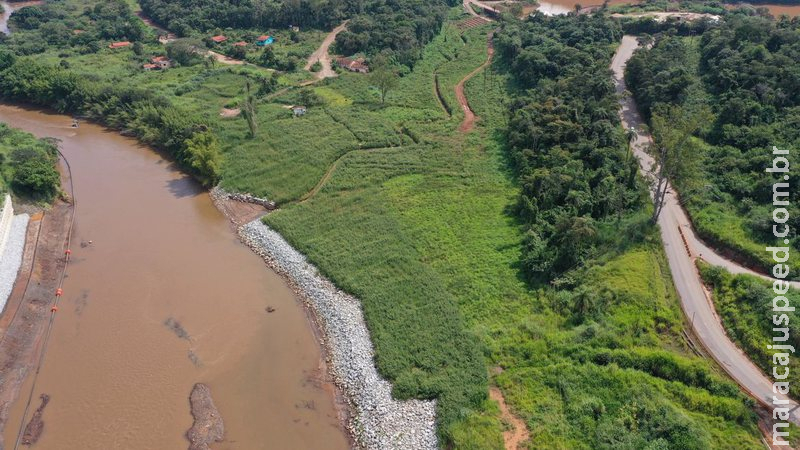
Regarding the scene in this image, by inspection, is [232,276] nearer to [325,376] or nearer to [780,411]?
[325,376]

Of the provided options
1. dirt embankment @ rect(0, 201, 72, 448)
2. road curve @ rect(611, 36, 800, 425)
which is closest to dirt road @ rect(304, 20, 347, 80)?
dirt embankment @ rect(0, 201, 72, 448)

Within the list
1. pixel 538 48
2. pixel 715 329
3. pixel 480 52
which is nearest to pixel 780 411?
pixel 715 329

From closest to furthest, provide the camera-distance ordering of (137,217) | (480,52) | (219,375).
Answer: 1. (219,375)
2. (137,217)
3. (480,52)

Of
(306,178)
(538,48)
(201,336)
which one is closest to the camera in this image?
(201,336)

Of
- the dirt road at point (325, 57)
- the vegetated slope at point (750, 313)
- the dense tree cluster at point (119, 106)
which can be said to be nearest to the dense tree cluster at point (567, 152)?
the vegetated slope at point (750, 313)

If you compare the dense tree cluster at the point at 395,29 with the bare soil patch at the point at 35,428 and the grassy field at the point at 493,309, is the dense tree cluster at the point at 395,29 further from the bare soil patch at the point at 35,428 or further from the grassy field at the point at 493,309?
the bare soil patch at the point at 35,428

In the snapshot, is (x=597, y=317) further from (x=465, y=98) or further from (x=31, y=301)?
(x=465, y=98)

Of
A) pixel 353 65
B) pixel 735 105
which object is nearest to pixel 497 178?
pixel 735 105
